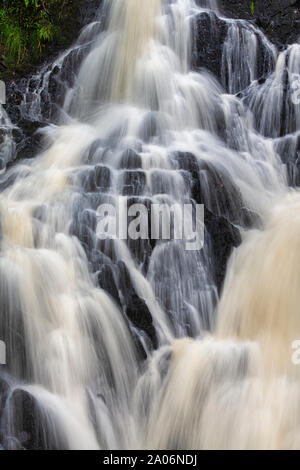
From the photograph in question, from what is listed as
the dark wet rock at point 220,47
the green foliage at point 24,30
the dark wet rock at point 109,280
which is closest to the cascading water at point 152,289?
the dark wet rock at point 109,280

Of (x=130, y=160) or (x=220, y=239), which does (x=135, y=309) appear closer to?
(x=220, y=239)

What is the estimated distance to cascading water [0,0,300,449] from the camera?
18.1 feet

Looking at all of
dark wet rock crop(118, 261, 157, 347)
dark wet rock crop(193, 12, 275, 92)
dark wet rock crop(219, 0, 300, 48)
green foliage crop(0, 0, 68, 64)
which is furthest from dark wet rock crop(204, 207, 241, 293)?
green foliage crop(0, 0, 68, 64)

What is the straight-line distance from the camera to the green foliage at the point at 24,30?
31.8 ft

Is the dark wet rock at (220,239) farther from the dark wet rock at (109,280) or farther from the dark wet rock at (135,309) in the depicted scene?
the dark wet rock at (109,280)

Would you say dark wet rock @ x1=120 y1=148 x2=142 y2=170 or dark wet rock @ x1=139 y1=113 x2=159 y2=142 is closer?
dark wet rock @ x1=120 y1=148 x2=142 y2=170

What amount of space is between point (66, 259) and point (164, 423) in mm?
1826

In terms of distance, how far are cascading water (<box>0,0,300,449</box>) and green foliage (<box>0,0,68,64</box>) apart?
1415 mm

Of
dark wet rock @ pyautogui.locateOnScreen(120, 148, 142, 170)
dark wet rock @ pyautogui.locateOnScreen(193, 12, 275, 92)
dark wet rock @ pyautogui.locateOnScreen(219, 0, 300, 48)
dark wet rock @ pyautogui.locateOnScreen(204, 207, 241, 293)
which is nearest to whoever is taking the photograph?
dark wet rock @ pyautogui.locateOnScreen(204, 207, 241, 293)

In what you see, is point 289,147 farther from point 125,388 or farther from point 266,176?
point 125,388

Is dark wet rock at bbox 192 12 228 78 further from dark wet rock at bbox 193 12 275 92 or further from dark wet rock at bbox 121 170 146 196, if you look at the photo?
dark wet rock at bbox 121 170 146 196

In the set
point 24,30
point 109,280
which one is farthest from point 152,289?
point 24,30

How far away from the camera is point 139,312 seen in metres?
6.25

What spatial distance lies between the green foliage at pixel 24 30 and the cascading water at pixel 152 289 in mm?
1415
